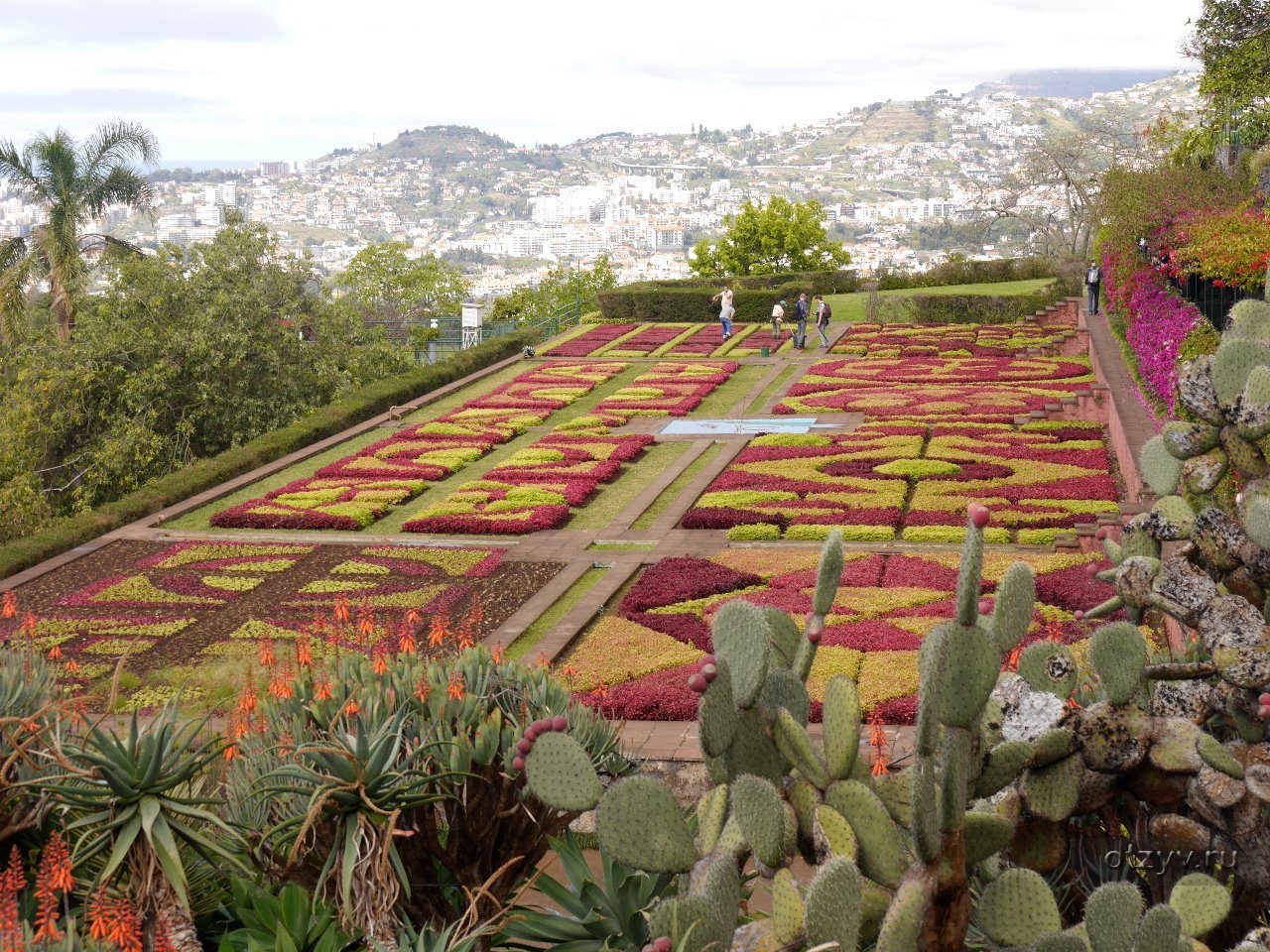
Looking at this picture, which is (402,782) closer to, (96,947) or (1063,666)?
(96,947)

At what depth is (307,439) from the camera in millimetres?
25109

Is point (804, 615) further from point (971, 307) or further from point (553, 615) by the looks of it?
point (971, 307)

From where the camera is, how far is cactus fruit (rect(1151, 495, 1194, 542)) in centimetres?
758

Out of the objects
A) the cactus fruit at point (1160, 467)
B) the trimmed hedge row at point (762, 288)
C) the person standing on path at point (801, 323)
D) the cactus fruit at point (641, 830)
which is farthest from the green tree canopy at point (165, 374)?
the cactus fruit at point (641, 830)

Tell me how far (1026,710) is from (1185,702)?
1165 millimetres

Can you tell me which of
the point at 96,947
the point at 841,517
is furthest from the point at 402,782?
the point at 841,517

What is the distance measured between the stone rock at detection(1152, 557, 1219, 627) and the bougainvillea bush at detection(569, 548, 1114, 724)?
116 inches

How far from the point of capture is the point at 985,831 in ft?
17.1

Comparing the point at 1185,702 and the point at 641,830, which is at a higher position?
the point at 641,830

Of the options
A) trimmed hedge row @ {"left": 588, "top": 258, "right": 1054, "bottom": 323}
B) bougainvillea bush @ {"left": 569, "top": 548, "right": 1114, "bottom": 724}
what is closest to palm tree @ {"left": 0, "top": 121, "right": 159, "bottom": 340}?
trimmed hedge row @ {"left": 588, "top": 258, "right": 1054, "bottom": 323}

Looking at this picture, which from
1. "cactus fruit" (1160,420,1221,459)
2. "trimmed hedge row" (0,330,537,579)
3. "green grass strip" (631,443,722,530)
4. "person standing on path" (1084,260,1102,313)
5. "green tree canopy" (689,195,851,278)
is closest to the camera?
"cactus fruit" (1160,420,1221,459)

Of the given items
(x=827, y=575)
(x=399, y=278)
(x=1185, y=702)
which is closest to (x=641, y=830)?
(x=827, y=575)

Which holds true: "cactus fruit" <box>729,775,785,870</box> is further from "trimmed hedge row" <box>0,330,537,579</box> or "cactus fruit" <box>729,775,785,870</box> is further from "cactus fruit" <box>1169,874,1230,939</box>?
"trimmed hedge row" <box>0,330,537,579</box>

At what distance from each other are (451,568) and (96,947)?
11.3 m
